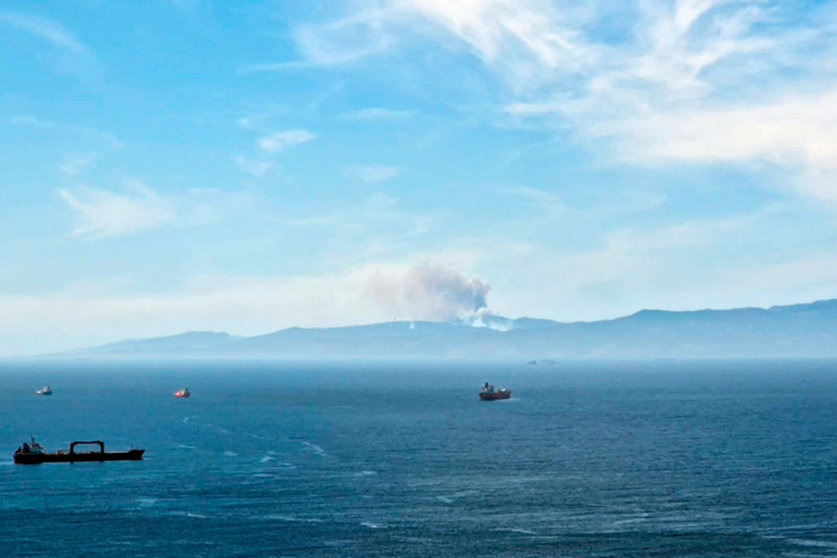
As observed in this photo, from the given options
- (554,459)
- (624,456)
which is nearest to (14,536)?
(554,459)

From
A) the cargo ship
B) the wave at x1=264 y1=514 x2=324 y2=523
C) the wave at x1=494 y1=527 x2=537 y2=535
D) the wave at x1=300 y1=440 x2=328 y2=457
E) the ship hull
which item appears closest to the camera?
the wave at x1=494 y1=527 x2=537 y2=535

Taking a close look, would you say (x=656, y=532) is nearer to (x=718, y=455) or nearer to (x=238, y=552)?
(x=238, y=552)

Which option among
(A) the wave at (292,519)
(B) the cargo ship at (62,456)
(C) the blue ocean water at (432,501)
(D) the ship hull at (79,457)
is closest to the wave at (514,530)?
(C) the blue ocean water at (432,501)

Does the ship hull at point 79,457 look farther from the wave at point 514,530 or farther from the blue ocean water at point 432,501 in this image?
the wave at point 514,530

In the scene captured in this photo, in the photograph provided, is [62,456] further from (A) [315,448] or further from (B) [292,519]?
(B) [292,519]

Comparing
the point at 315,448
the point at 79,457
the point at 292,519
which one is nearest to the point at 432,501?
the point at 292,519

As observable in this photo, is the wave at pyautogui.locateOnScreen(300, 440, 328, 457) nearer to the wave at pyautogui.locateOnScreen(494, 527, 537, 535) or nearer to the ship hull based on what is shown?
the ship hull

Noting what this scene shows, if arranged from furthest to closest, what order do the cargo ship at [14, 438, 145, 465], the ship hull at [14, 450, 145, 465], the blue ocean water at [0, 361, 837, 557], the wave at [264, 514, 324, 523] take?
1. the ship hull at [14, 450, 145, 465]
2. the cargo ship at [14, 438, 145, 465]
3. the wave at [264, 514, 324, 523]
4. the blue ocean water at [0, 361, 837, 557]

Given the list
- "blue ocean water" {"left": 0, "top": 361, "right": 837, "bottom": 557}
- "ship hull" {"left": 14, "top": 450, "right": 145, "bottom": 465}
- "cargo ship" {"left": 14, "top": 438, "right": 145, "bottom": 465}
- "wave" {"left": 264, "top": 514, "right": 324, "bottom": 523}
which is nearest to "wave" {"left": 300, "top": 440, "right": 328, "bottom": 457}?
"blue ocean water" {"left": 0, "top": 361, "right": 837, "bottom": 557}
